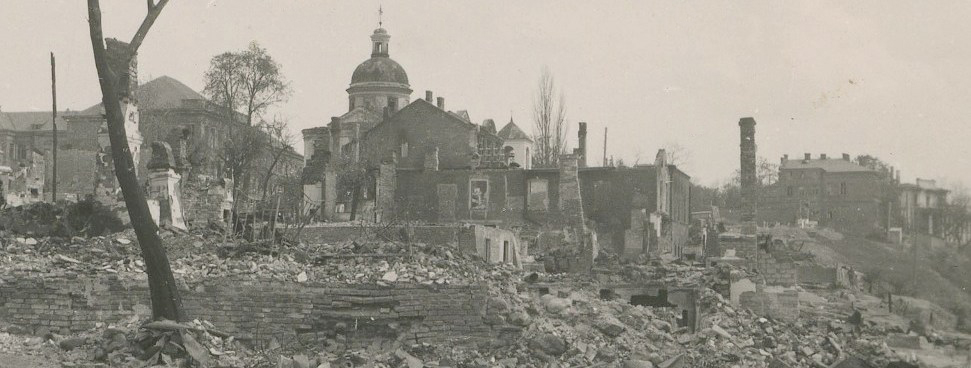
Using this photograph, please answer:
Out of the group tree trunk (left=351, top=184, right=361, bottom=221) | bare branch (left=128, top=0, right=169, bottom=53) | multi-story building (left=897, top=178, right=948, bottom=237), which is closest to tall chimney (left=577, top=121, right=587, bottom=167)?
tree trunk (left=351, top=184, right=361, bottom=221)

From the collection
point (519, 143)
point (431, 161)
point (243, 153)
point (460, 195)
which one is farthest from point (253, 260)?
point (519, 143)

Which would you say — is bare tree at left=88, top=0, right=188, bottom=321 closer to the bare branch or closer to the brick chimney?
the bare branch

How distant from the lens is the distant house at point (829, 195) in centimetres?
5919

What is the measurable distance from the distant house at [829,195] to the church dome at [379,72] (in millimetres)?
26759

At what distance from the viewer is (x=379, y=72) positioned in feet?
158

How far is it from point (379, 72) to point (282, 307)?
36652 millimetres

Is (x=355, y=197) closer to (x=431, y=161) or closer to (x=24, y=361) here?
(x=431, y=161)

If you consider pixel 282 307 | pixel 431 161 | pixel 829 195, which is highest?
pixel 431 161

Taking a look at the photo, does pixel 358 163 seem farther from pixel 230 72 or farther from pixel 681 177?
pixel 681 177

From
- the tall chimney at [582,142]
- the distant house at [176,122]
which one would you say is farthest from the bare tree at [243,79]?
the tall chimney at [582,142]

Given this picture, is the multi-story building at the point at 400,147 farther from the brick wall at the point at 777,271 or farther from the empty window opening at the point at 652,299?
the brick wall at the point at 777,271

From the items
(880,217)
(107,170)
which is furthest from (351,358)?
(880,217)

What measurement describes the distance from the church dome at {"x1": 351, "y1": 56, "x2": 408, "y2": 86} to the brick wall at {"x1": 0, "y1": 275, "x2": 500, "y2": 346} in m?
36.2

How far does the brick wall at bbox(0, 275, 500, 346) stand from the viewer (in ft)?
40.3
